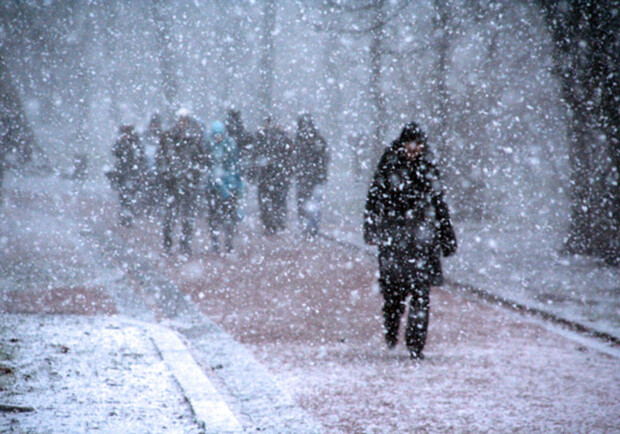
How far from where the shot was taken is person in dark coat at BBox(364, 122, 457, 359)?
18.2 feet

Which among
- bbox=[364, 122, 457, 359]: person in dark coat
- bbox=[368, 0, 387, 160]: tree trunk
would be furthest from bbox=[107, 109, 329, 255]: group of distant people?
bbox=[364, 122, 457, 359]: person in dark coat

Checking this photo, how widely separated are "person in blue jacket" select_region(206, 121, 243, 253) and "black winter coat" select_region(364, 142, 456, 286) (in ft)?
20.9

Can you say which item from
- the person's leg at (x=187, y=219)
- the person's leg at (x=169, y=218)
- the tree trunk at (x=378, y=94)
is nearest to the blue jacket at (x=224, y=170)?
the person's leg at (x=187, y=219)

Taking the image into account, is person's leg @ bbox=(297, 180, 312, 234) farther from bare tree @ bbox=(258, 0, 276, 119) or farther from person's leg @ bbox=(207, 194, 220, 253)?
bare tree @ bbox=(258, 0, 276, 119)

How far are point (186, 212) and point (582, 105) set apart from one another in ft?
21.0

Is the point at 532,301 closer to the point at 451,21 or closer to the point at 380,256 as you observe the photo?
the point at 380,256

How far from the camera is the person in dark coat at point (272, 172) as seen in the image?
14.0 m

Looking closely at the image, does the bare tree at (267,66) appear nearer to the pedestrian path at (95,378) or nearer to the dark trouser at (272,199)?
the dark trouser at (272,199)

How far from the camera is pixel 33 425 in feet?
12.4

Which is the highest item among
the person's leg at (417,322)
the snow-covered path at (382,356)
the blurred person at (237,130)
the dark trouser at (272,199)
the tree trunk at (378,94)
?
the tree trunk at (378,94)

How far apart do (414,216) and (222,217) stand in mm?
6662

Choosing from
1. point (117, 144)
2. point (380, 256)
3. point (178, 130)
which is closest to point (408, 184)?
point (380, 256)

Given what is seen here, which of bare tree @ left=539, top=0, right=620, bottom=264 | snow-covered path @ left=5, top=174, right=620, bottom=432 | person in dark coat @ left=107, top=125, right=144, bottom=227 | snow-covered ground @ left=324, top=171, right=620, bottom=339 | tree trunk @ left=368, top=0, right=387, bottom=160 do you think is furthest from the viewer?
tree trunk @ left=368, top=0, right=387, bottom=160

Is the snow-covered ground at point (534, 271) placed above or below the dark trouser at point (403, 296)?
below
